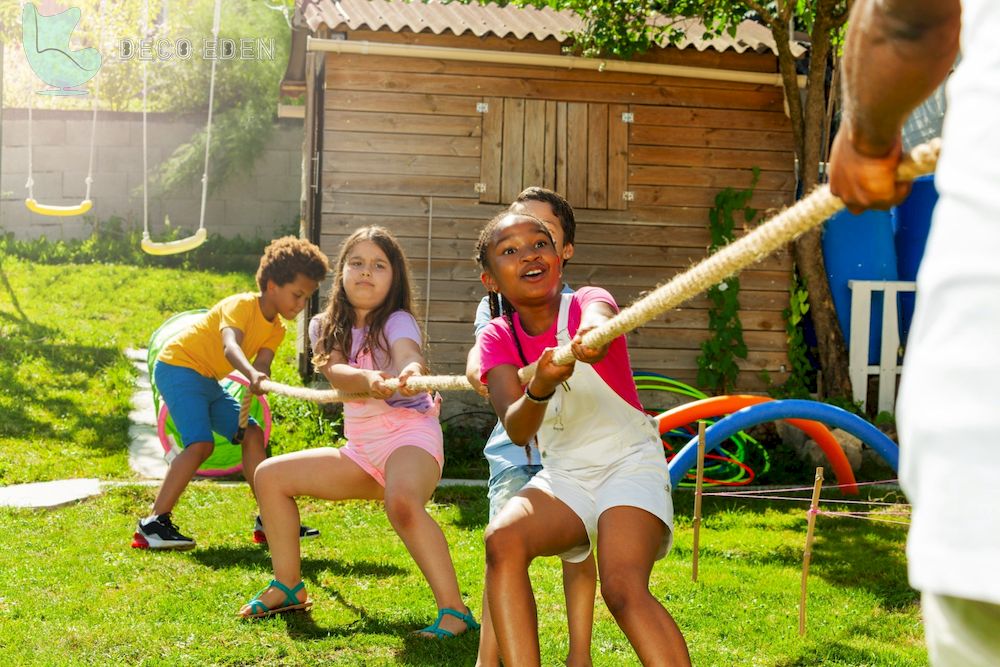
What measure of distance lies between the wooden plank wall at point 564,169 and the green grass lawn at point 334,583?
5.72 feet

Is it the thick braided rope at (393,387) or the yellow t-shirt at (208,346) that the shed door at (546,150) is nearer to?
the yellow t-shirt at (208,346)

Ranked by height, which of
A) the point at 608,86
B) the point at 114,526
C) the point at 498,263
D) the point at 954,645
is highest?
the point at 608,86

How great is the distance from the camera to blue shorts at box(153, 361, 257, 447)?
5648 mm

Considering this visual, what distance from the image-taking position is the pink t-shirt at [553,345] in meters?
3.03

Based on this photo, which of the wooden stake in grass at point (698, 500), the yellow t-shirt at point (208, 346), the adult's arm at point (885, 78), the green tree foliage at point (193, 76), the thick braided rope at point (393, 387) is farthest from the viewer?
the green tree foliage at point (193, 76)

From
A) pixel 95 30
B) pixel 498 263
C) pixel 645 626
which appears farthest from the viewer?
pixel 95 30

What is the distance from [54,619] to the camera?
13.6 ft

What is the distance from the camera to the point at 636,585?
2.64 meters

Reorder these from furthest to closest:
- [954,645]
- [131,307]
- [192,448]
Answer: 1. [131,307]
2. [192,448]
3. [954,645]

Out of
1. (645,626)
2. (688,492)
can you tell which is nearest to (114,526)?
(688,492)

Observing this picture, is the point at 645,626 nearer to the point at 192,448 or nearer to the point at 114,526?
the point at 192,448

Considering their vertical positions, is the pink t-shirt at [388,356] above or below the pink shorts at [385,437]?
above

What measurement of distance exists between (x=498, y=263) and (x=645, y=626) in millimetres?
1071

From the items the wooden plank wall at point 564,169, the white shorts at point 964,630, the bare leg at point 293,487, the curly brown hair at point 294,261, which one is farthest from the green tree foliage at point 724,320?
the white shorts at point 964,630
